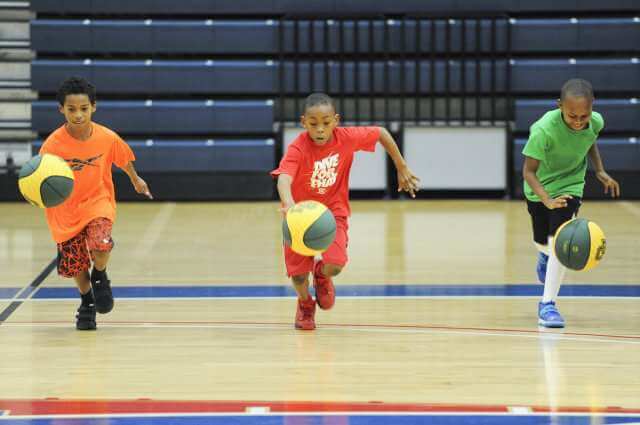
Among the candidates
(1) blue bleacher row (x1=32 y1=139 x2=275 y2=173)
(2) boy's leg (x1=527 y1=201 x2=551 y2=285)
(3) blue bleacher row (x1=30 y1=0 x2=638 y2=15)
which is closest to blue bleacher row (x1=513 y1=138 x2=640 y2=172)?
(3) blue bleacher row (x1=30 y1=0 x2=638 y2=15)

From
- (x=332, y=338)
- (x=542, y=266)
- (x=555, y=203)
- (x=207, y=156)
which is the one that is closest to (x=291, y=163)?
(x=332, y=338)

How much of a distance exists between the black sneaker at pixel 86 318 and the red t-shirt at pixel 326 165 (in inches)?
43.5

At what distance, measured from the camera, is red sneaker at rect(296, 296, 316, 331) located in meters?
5.75

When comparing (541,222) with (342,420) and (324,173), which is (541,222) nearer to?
(324,173)

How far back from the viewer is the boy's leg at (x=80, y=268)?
18.6 feet

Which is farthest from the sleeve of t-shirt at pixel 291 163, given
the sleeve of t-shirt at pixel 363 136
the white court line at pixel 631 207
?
the white court line at pixel 631 207

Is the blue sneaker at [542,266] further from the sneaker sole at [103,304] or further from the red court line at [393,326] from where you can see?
the sneaker sole at [103,304]

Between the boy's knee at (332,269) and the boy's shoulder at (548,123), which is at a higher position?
the boy's shoulder at (548,123)

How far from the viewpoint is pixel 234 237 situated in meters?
9.58

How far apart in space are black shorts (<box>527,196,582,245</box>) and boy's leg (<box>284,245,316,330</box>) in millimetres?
1217

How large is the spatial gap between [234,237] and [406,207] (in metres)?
2.69

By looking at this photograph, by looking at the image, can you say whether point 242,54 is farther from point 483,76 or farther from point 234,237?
point 234,237

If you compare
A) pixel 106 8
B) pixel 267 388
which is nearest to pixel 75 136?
pixel 267 388

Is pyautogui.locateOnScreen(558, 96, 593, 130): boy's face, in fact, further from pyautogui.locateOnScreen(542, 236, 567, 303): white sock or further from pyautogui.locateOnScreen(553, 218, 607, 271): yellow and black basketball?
pyautogui.locateOnScreen(542, 236, 567, 303): white sock
